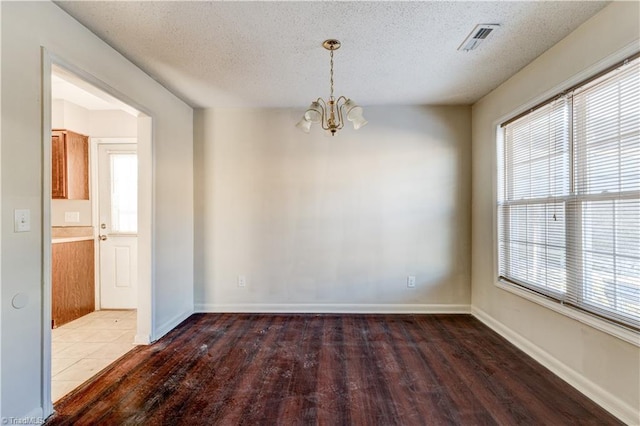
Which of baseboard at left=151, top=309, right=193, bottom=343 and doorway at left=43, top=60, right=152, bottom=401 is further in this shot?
doorway at left=43, top=60, right=152, bottom=401

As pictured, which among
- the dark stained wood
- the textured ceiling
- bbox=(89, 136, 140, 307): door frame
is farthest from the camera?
bbox=(89, 136, 140, 307): door frame

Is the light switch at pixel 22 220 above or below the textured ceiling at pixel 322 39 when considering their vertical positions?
below

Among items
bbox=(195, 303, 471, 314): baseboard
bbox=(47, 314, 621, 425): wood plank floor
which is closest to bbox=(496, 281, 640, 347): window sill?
bbox=(47, 314, 621, 425): wood plank floor

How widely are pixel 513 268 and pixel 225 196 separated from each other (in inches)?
130

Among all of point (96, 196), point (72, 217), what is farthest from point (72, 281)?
point (96, 196)

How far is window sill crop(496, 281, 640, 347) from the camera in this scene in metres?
1.74

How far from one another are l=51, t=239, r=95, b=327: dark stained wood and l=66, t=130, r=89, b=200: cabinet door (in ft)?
2.03

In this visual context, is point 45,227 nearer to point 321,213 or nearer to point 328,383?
point 328,383

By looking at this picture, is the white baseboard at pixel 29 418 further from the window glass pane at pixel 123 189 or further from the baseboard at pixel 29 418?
the window glass pane at pixel 123 189

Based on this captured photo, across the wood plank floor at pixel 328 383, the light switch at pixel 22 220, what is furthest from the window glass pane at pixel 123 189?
the light switch at pixel 22 220

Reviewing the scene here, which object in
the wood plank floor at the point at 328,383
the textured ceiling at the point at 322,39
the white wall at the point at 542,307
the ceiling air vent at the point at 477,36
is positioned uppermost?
the textured ceiling at the point at 322,39

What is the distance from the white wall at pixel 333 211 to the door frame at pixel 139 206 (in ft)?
2.98

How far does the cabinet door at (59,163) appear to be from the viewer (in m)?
3.50

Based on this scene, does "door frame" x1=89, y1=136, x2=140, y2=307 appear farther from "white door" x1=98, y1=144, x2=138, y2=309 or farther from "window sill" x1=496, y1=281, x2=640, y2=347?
"window sill" x1=496, y1=281, x2=640, y2=347
